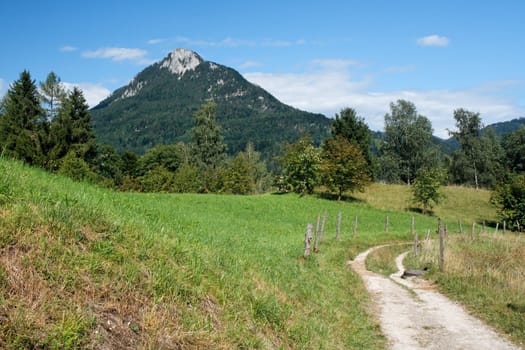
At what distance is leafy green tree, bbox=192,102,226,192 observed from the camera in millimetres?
86938

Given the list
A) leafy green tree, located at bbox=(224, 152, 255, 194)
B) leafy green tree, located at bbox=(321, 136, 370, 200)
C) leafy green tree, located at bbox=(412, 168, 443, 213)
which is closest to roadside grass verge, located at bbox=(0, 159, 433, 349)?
leafy green tree, located at bbox=(321, 136, 370, 200)

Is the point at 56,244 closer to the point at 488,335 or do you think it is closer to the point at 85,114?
the point at 488,335

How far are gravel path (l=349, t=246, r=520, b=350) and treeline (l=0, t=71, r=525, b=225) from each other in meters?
27.5

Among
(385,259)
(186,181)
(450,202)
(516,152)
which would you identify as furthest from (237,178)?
(385,259)

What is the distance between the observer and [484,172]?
307 feet

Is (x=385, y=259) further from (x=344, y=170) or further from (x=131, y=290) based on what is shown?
(x=344, y=170)

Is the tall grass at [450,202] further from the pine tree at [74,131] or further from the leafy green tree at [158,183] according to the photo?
the pine tree at [74,131]

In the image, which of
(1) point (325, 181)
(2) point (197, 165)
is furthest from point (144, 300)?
(2) point (197, 165)

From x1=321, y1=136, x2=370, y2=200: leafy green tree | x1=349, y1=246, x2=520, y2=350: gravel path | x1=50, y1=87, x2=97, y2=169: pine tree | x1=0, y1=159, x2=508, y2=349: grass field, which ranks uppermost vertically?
x1=50, y1=87, x2=97, y2=169: pine tree

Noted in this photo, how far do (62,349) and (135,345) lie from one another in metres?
0.85

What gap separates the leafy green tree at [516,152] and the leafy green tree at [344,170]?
44117 millimetres

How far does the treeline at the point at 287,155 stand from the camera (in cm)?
5044

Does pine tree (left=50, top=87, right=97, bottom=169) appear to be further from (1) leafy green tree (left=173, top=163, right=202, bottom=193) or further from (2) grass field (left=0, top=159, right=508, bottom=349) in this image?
(2) grass field (left=0, top=159, right=508, bottom=349)

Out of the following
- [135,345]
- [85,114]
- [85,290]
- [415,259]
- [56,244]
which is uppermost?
[85,114]
